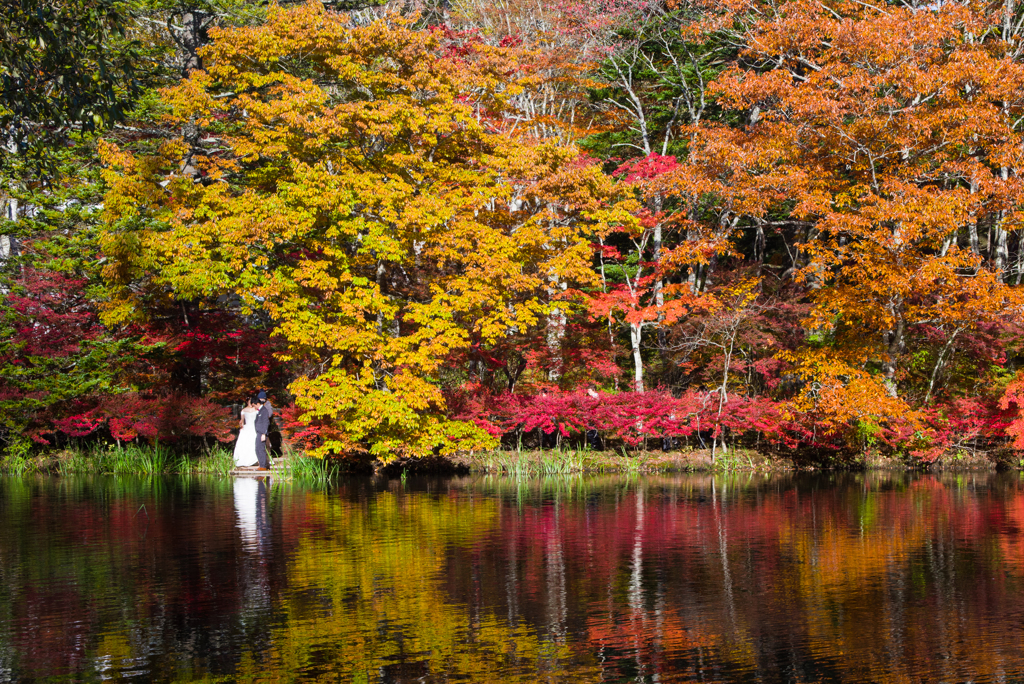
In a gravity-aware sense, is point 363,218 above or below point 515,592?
above

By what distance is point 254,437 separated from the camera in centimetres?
1870

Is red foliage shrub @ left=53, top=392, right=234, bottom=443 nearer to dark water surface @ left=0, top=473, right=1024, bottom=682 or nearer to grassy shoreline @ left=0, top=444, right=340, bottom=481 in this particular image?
grassy shoreline @ left=0, top=444, right=340, bottom=481

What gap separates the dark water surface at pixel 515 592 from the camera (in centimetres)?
543

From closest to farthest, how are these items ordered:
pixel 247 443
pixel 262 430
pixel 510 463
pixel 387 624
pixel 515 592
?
pixel 387 624
pixel 515 592
pixel 262 430
pixel 247 443
pixel 510 463

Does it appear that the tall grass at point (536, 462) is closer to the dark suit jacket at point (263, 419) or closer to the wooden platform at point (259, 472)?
the wooden platform at point (259, 472)

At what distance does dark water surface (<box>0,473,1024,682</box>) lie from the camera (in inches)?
214

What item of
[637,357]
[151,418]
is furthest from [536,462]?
[151,418]

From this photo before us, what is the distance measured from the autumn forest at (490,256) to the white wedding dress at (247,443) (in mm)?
703

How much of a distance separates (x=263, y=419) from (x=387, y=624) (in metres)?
12.7

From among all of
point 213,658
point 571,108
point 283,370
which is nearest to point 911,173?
point 571,108

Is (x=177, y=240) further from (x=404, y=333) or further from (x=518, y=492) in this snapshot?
(x=518, y=492)

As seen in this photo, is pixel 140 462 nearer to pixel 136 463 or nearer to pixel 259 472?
pixel 136 463

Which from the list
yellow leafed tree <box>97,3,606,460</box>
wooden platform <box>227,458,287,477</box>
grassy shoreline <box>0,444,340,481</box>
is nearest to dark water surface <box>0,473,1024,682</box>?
wooden platform <box>227,458,287,477</box>

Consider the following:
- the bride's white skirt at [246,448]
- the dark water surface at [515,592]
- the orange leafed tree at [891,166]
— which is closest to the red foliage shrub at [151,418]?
the bride's white skirt at [246,448]
